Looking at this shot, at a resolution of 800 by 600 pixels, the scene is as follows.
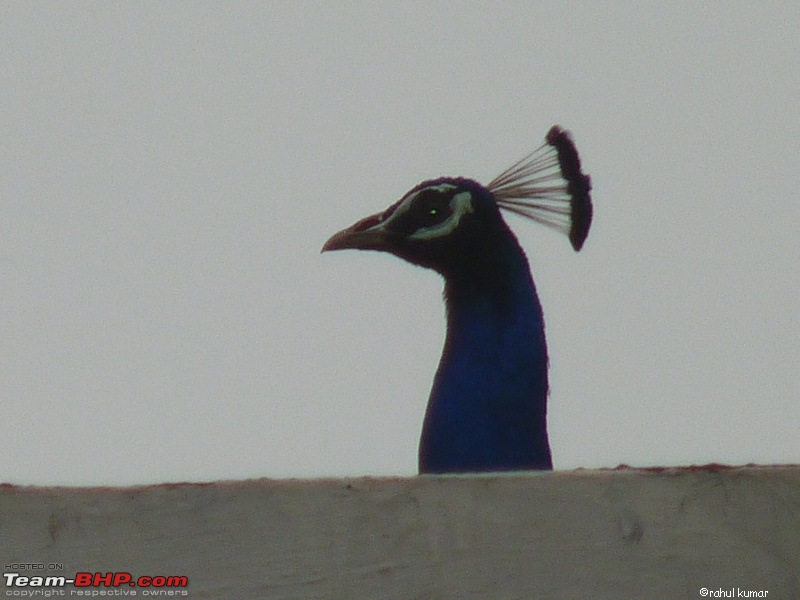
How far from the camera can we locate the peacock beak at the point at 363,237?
2.48 m

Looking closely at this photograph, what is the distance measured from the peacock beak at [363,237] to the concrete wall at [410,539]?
1.56 metres

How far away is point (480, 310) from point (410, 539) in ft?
4.64

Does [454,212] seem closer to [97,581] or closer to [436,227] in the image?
[436,227]

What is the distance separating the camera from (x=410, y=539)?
36.4 inches

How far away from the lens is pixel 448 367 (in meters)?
2.25

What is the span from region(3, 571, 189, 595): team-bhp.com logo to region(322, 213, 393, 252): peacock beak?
159 centimetres

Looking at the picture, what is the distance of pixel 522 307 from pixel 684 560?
1370 millimetres

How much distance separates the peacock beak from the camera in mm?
2482

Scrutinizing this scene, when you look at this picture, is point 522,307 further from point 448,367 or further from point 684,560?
point 684,560

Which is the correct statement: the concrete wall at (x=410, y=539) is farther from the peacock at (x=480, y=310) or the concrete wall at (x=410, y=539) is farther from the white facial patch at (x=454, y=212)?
the white facial patch at (x=454, y=212)

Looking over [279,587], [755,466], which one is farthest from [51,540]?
[755,466]

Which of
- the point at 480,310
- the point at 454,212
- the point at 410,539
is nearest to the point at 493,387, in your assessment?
the point at 480,310

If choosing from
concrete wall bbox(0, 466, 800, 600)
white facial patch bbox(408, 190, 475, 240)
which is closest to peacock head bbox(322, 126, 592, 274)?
white facial patch bbox(408, 190, 475, 240)

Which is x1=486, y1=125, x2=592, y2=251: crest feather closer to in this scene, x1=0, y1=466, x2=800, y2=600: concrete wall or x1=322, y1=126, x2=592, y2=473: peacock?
x1=322, y1=126, x2=592, y2=473: peacock
